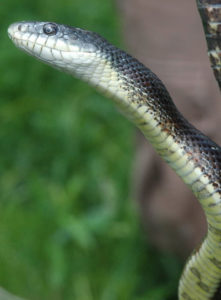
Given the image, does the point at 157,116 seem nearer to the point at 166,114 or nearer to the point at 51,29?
the point at 166,114

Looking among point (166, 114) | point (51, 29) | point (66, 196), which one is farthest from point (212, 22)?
point (66, 196)

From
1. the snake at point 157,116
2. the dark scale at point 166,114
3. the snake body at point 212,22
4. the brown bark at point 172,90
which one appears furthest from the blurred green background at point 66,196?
the snake body at point 212,22

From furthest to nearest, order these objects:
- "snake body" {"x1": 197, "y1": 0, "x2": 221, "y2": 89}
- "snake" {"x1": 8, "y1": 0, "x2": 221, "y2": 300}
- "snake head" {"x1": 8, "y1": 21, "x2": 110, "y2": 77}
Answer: "snake head" {"x1": 8, "y1": 21, "x2": 110, "y2": 77} → "snake" {"x1": 8, "y1": 0, "x2": 221, "y2": 300} → "snake body" {"x1": 197, "y1": 0, "x2": 221, "y2": 89}

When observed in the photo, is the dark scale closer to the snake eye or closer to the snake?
the snake

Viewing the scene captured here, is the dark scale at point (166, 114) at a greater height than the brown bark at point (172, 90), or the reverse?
the dark scale at point (166, 114)

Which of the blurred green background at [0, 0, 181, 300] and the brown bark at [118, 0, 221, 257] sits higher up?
the brown bark at [118, 0, 221, 257]

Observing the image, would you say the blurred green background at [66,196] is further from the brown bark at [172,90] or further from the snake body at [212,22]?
the snake body at [212,22]

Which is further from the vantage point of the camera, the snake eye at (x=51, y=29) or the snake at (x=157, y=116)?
the snake eye at (x=51, y=29)

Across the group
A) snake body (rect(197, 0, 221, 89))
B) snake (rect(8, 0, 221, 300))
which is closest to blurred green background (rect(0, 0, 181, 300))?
snake (rect(8, 0, 221, 300))
